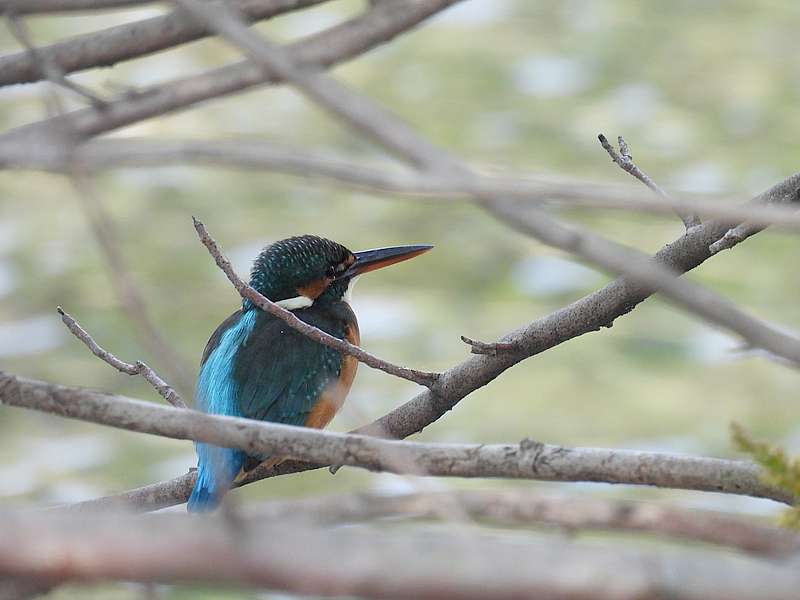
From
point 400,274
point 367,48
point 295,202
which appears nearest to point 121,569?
point 367,48

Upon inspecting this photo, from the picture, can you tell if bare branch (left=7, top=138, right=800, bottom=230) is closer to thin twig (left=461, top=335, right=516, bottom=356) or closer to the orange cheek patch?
thin twig (left=461, top=335, right=516, bottom=356)

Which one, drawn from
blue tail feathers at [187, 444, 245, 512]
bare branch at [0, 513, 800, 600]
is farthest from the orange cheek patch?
bare branch at [0, 513, 800, 600]

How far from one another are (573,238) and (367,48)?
3.73 ft

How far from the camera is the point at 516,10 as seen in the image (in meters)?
13.5

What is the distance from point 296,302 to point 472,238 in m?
5.57

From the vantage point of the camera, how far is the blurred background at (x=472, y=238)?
6.34 metres

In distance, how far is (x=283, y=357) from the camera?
2766 millimetres

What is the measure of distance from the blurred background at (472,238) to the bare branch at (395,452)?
8.86ft

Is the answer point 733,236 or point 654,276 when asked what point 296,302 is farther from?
point 654,276

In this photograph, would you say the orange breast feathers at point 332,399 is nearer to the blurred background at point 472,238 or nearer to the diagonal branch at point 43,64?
the diagonal branch at point 43,64

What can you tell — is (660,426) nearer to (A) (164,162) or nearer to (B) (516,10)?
(A) (164,162)

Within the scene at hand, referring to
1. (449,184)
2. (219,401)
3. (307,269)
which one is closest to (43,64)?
(449,184)

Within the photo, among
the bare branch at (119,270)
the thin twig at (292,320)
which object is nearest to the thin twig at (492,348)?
the thin twig at (292,320)

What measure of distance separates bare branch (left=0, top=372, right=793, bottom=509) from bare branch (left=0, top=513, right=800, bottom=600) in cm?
46
